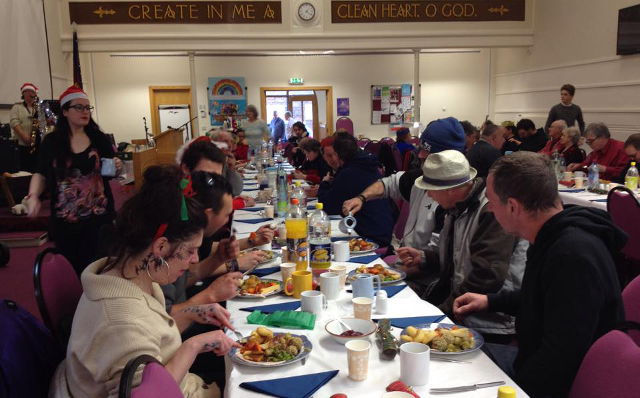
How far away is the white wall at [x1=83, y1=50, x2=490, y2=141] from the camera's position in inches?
479

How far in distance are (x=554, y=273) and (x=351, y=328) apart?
2.07ft

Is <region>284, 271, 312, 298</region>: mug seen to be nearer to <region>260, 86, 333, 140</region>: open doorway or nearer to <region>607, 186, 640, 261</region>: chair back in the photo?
<region>607, 186, 640, 261</region>: chair back

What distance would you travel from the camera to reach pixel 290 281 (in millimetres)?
2025

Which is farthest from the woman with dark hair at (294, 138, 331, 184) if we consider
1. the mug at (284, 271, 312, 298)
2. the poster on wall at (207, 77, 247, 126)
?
the poster on wall at (207, 77, 247, 126)

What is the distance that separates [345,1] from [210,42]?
289 cm

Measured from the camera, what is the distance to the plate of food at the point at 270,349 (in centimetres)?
144

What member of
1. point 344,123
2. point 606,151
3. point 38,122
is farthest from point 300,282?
point 344,123

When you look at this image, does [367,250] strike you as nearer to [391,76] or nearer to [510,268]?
[510,268]

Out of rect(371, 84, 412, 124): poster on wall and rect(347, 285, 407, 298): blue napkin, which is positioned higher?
rect(371, 84, 412, 124): poster on wall

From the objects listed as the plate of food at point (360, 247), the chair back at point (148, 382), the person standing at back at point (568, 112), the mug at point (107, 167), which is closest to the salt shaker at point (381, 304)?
the plate of food at point (360, 247)

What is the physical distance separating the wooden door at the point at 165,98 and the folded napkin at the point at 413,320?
11.3 m

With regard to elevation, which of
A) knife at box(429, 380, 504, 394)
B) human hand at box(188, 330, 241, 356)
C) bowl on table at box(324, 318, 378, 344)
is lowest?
knife at box(429, 380, 504, 394)

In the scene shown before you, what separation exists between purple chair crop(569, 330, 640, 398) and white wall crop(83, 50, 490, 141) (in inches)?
469

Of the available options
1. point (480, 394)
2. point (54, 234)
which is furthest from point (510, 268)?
point (54, 234)
